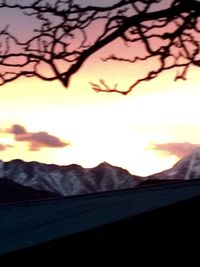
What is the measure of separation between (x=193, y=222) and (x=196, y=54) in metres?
7.67

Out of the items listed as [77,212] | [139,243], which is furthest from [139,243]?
[77,212]

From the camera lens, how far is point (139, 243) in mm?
14633

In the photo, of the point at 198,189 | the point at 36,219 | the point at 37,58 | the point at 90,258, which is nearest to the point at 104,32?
the point at 37,58

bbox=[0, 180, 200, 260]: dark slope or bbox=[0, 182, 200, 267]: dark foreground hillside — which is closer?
bbox=[0, 180, 200, 260]: dark slope

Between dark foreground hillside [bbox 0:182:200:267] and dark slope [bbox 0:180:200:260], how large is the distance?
0.09m

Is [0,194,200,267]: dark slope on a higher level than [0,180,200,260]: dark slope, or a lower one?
lower

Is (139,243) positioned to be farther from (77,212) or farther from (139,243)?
(77,212)

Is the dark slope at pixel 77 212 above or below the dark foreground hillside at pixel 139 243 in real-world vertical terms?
above

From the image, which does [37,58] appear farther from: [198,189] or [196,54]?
[198,189]

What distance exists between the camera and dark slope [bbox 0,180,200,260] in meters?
12.8

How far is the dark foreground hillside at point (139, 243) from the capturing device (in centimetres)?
1314

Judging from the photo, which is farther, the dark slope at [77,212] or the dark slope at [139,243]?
the dark slope at [139,243]

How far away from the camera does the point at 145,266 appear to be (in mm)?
14539

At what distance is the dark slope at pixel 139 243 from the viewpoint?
13234 millimetres
